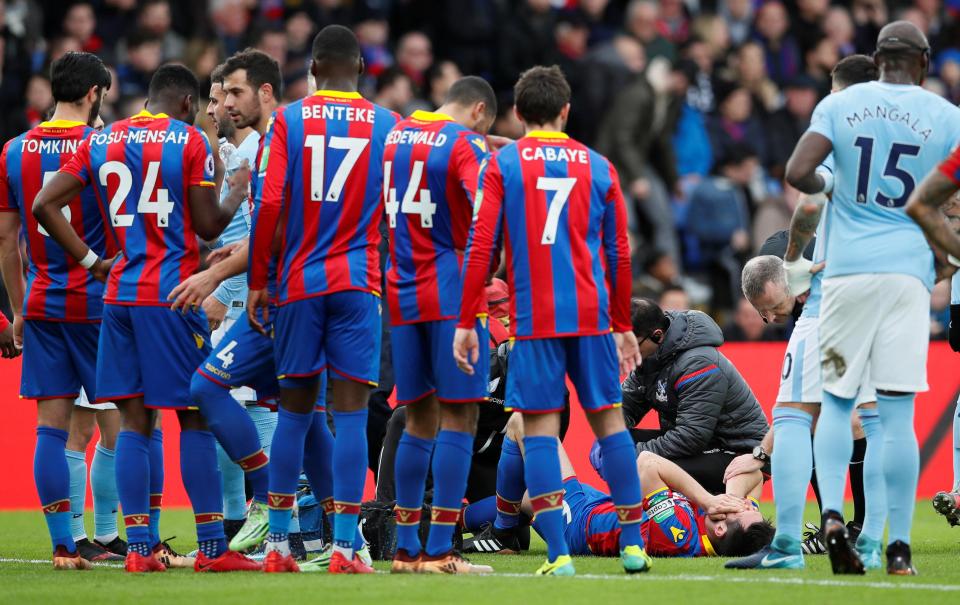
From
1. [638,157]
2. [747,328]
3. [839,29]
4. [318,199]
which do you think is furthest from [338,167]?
[839,29]

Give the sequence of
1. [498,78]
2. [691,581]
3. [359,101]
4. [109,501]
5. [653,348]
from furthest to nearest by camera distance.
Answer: [498,78]
[653,348]
[109,501]
[359,101]
[691,581]

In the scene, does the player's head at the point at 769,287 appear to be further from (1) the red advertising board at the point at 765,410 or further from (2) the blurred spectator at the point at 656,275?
(2) the blurred spectator at the point at 656,275

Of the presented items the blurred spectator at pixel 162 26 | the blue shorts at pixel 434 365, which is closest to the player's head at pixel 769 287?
the blue shorts at pixel 434 365

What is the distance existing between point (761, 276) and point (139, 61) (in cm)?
867

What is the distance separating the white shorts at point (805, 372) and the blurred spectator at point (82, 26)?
9466 millimetres

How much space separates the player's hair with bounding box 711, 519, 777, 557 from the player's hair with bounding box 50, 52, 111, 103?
4352 millimetres

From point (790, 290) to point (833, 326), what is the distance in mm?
777

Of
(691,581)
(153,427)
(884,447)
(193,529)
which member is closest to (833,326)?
(884,447)

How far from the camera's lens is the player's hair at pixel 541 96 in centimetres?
704

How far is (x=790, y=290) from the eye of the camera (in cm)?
754

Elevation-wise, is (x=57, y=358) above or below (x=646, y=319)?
below

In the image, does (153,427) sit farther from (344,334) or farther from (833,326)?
(833,326)

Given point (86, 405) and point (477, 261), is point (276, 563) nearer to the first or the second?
point (477, 261)

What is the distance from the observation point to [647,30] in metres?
17.7
